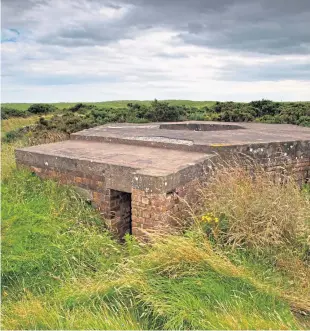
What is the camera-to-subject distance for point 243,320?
2773 millimetres

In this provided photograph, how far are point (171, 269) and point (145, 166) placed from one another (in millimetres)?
2025

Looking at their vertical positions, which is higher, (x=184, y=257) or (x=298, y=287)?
(x=184, y=257)

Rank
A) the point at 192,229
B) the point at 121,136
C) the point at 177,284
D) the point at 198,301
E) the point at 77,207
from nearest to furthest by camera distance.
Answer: the point at 198,301 < the point at 177,284 < the point at 192,229 < the point at 77,207 < the point at 121,136

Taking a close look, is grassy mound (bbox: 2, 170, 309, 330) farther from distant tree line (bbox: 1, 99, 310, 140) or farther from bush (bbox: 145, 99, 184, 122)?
bush (bbox: 145, 99, 184, 122)

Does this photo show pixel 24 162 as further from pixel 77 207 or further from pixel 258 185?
pixel 258 185

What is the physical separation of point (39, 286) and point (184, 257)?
5.11 ft

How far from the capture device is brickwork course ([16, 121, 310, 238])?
4664 millimetres

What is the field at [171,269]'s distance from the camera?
300cm

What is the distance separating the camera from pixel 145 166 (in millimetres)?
5180

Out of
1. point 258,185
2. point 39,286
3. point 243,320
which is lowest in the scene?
point 39,286

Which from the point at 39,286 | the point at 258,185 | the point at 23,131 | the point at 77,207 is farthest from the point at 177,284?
the point at 23,131

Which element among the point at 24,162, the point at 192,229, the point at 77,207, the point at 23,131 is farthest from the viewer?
the point at 23,131

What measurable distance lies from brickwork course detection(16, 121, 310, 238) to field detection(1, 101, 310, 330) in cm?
34

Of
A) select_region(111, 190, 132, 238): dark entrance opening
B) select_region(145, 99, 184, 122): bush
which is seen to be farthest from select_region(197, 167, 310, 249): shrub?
→ select_region(145, 99, 184, 122): bush
